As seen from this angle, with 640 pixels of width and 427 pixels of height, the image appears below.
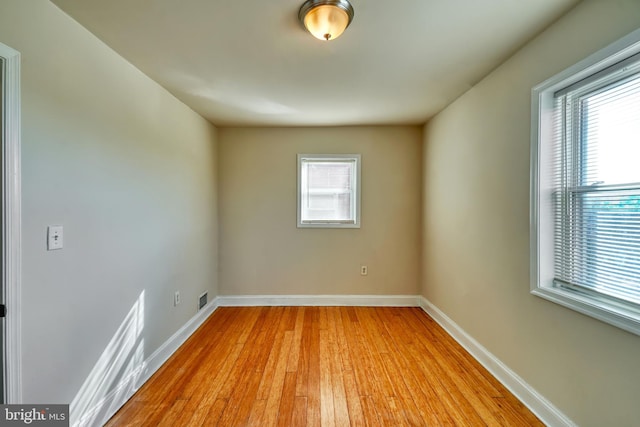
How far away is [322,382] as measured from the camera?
2.13 metres

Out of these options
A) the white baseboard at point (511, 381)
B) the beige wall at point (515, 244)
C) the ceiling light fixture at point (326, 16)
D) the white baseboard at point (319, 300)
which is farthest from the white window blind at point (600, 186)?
the white baseboard at point (319, 300)

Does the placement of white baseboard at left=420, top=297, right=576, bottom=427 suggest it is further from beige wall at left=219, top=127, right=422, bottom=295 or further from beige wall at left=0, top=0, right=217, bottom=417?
beige wall at left=0, top=0, right=217, bottom=417

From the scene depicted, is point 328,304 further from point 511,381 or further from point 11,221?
point 11,221

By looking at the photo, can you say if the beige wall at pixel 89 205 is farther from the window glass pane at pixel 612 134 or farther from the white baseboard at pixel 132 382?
the window glass pane at pixel 612 134

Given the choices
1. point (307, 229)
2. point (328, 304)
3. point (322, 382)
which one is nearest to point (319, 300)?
point (328, 304)

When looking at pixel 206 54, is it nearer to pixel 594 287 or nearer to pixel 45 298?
pixel 45 298

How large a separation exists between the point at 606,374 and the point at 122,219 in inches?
119

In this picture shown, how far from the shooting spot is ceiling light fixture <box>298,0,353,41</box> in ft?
4.68

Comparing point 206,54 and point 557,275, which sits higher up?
point 206,54

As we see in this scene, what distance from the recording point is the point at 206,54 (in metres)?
1.97

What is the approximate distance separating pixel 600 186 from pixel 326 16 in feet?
5.75

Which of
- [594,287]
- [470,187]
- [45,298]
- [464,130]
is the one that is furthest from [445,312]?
[45,298]

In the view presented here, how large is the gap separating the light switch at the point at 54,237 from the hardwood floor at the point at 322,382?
3.95 feet

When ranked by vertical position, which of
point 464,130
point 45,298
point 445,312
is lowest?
point 445,312
